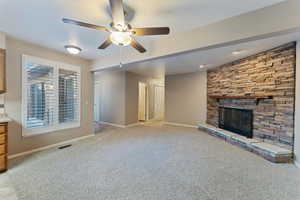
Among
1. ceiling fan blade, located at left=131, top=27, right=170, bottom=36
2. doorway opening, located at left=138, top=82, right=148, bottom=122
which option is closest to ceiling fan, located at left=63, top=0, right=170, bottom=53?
ceiling fan blade, located at left=131, top=27, right=170, bottom=36

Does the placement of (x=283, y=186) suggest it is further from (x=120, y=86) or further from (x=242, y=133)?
(x=120, y=86)

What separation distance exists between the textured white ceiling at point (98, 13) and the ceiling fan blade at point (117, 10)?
0.71ft

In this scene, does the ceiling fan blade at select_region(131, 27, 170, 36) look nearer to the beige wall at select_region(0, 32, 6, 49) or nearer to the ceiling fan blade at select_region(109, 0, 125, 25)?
the ceiling fan blade at select_region(109, 0, 125, 25)

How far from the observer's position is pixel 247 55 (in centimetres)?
364

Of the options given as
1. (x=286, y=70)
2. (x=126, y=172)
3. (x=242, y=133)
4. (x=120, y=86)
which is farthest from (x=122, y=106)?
(x=286, y=70)

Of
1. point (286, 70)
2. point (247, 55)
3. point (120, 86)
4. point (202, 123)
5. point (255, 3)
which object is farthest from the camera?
point (120, 86)

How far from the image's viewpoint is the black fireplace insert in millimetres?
3744

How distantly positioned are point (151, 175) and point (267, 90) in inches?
125

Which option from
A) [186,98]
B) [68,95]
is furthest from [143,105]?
[68,95]

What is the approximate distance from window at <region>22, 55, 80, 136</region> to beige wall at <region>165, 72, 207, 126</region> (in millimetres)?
3889

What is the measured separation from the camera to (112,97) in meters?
6.19

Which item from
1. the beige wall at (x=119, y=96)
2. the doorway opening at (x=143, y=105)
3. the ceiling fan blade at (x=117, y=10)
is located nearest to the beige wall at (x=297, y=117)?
the ceiling fan blade at (x=117, y=10)

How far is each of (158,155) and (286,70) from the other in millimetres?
3138

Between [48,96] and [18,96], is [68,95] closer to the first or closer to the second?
[48,96]
